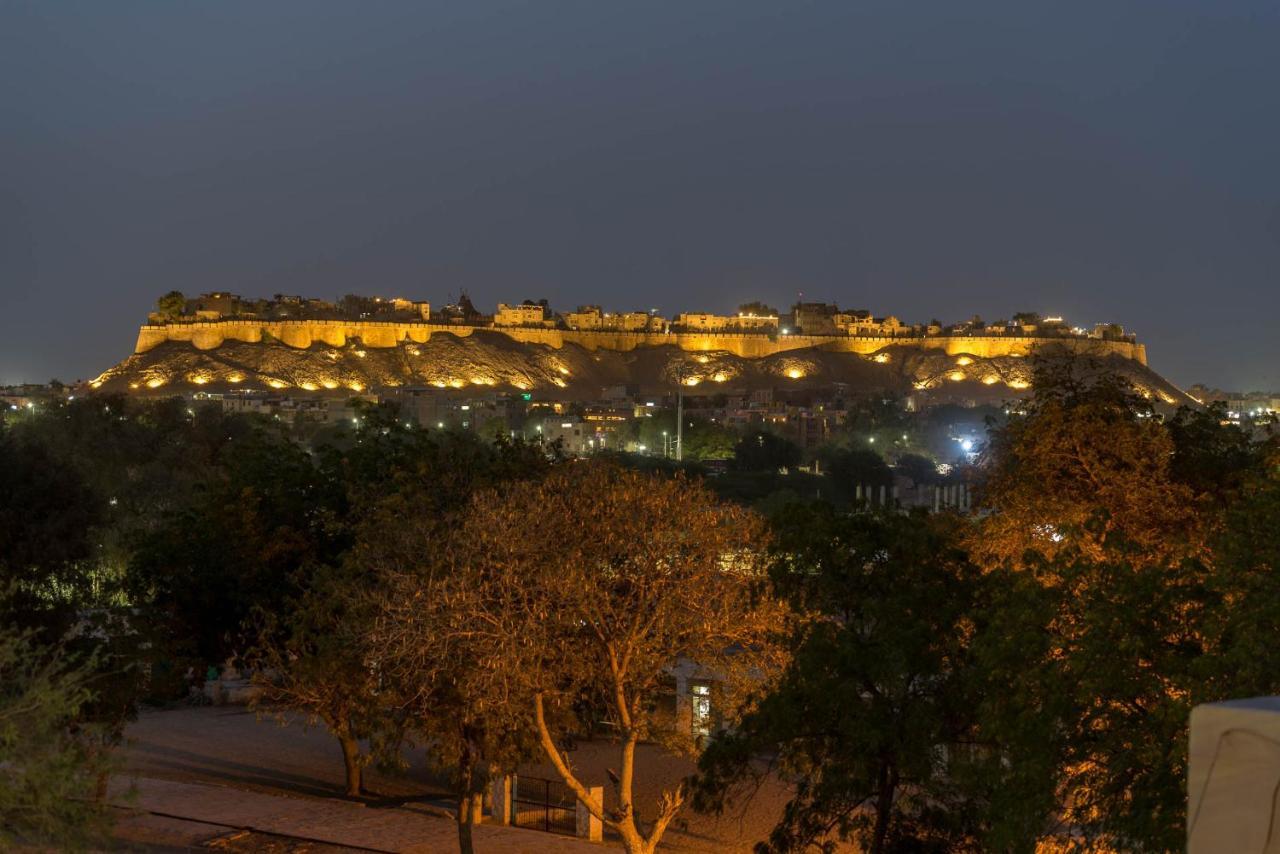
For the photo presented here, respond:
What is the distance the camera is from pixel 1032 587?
9.53 meters

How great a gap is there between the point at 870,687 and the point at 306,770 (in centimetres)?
1237

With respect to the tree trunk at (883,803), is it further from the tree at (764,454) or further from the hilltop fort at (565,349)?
the hilltop fort at (565,349)

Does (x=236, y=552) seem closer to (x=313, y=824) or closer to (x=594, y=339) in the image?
(x=313, y=824)

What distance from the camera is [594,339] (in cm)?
15550

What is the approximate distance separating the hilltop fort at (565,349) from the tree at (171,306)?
0.10m

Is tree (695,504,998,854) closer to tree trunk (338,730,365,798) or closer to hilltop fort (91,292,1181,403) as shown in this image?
tree trunk (338,730,365,798)

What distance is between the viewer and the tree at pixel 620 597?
42.7ft

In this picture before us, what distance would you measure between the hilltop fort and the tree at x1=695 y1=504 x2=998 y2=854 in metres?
117

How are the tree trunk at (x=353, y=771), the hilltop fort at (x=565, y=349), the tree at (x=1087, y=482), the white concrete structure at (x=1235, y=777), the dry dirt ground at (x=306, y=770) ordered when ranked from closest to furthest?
the white concrete structure at (x=1235, y=777) → the tree at (x=1087, y=482) → the dry dirt ground at (x=306, y=770) → the tree trunk at (x=353, y=771) → the hilltop fort at (x=565, y=349)

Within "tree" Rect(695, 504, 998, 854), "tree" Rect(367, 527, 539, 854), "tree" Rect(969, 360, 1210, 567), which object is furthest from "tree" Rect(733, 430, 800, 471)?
"tree" Rect(695, 504, 998, 854)

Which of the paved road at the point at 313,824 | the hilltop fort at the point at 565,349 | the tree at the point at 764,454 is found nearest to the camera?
the paved road at the point at 313,824

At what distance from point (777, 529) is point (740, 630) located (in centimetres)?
115

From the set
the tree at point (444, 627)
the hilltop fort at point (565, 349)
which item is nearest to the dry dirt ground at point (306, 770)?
the tree at point (444, 627)

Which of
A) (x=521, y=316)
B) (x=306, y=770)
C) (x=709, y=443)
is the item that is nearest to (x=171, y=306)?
(x=521, y=316)
